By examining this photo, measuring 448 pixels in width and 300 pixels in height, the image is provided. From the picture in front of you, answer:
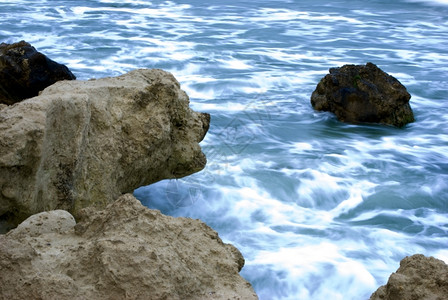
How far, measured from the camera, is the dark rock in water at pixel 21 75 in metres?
5.77

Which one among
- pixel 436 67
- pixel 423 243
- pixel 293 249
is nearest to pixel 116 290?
pixel 293 249

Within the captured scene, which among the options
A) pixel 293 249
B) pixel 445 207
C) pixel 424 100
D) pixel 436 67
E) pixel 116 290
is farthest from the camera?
pixel 436 67

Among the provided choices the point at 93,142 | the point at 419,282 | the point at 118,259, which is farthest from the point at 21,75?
the point at 419,282

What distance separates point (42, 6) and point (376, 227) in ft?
42.1

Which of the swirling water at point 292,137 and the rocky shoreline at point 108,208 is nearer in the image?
the rocky shoreline at point 108,208

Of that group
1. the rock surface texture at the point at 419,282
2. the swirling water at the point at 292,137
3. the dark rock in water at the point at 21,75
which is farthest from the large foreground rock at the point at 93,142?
the dark rock in water at the point at 21,75

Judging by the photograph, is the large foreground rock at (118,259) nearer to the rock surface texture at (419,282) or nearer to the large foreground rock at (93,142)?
the large foreground rock at (93,142)

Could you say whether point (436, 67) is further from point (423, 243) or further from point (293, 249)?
point (293, 249)

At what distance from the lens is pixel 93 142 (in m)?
3.59

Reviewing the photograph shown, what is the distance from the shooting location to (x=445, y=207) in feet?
16.7

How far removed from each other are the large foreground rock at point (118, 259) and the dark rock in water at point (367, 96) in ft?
14.5

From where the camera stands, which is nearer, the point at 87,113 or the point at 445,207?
the point at 87,113

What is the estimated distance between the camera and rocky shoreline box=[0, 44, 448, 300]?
7.25ft

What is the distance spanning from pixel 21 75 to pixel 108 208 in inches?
143
